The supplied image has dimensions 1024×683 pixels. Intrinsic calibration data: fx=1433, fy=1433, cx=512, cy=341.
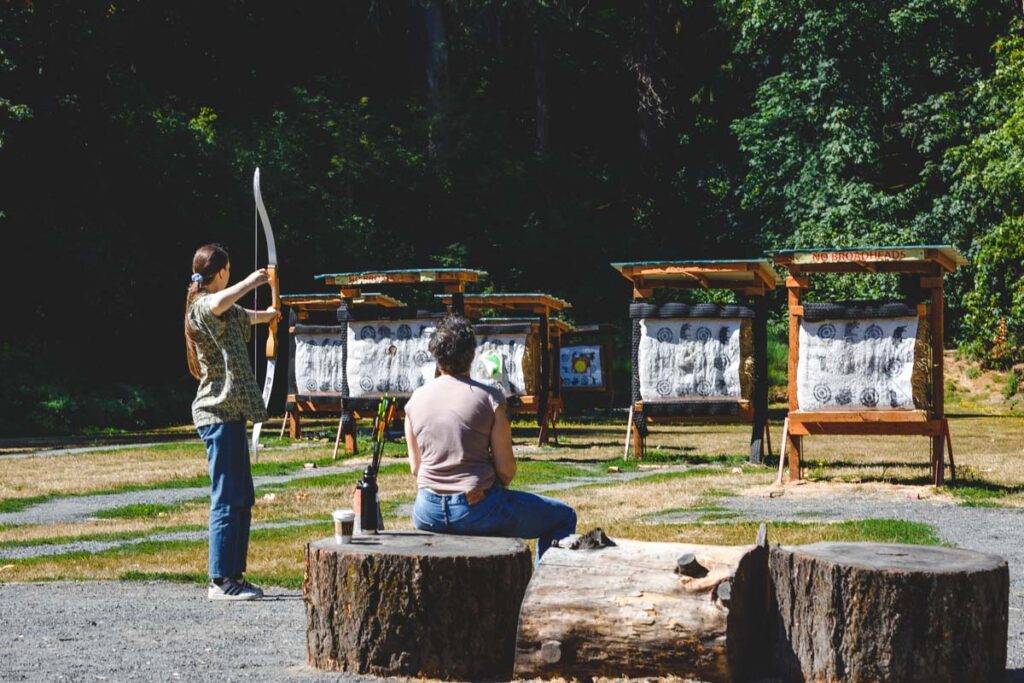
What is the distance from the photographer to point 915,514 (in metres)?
12.3

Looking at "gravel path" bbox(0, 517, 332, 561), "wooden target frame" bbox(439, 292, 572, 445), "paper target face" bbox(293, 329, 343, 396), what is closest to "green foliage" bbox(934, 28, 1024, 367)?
"wooden target frame" bbox(439, 292, 572, 445)

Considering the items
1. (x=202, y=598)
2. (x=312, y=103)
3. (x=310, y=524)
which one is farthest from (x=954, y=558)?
(x=312, y=103)

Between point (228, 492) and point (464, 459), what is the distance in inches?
72.5

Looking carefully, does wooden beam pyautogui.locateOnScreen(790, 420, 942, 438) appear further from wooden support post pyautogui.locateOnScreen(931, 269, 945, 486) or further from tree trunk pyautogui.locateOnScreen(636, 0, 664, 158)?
tree trunk pyautogui.locateOnScreen(636, 0, 664, 158)

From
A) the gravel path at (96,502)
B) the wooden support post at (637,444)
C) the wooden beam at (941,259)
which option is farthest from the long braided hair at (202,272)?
the wooden support post at (637,444)

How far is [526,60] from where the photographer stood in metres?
45.8

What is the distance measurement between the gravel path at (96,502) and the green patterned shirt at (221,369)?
5.50m

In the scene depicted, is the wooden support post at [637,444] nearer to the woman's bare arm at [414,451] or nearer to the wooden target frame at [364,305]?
the wooden target frame at [364,305]

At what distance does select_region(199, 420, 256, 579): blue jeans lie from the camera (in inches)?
312

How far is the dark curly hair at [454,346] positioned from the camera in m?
6.80

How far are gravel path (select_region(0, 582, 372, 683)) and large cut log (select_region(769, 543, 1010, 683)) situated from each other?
1.90 metres

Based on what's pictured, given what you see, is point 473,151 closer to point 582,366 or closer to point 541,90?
point 541,90

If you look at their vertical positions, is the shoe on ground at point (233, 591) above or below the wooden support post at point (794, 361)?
below

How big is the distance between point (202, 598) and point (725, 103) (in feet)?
137
